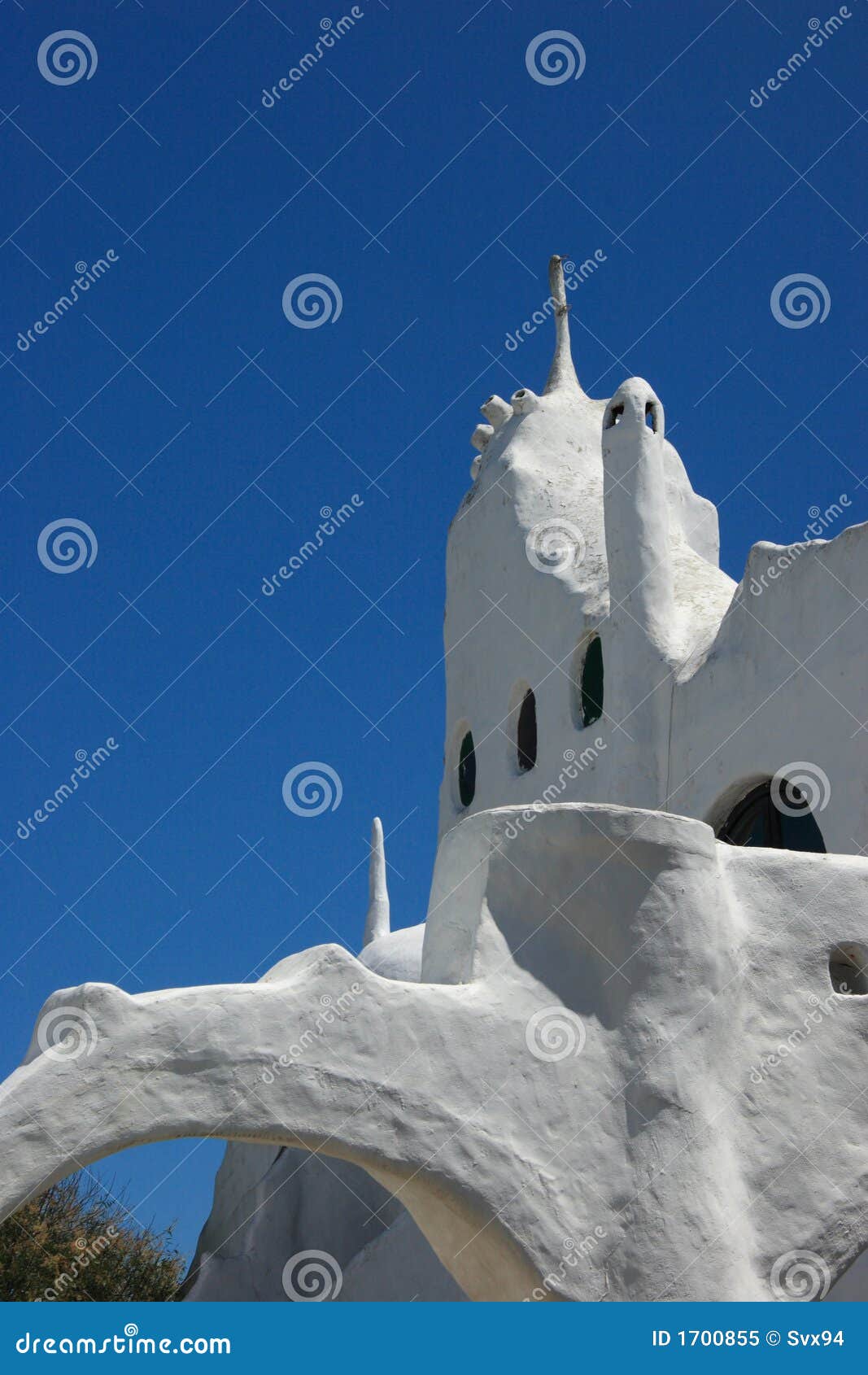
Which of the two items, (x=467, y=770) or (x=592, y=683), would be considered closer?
(x=592, y=683)

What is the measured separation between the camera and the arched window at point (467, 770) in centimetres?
1820

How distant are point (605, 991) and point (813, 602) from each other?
202 inches

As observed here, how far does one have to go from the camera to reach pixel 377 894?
880 inches

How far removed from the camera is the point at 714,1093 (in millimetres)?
8766

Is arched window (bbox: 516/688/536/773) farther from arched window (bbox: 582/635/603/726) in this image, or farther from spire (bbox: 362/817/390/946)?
spire (bbox: 362/817/390/946)

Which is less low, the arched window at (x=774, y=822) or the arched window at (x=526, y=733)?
the arched window at (x=774, y=822)

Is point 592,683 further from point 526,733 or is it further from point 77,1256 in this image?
point 77,1256

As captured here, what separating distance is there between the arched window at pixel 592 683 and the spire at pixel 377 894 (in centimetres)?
657

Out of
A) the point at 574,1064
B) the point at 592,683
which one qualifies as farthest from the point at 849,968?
the point at 592,683

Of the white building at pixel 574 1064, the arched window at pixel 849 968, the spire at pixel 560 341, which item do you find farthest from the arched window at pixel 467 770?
the arched window at pixel 849 968

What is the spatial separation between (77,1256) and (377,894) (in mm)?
7652

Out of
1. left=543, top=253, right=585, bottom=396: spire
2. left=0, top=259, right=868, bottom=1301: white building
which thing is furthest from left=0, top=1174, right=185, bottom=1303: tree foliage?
left=543, top=253, right=585, bottom=396: spire

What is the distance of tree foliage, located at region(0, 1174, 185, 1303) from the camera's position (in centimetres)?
1520

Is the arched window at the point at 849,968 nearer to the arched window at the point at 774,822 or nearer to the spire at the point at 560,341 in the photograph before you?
the arched window at the point at 774,822
